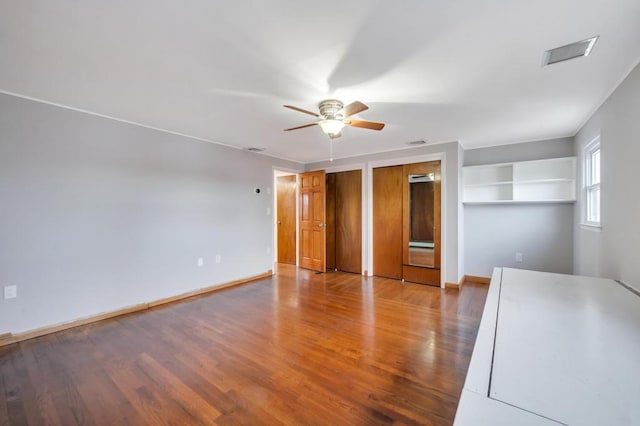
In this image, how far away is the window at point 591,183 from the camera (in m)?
3.18

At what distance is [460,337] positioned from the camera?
265 centimetres

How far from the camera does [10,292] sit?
2.58 metres

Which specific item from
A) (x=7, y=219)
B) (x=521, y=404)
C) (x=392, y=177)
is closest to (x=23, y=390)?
(x=7, y=219)

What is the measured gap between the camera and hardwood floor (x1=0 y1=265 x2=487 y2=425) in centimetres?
170

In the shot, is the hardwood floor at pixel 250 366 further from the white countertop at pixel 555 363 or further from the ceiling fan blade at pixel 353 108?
the ceiling fan blade at pixel 353 108

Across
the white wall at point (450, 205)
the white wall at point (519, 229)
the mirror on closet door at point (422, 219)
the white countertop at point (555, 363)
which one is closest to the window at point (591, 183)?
the white wall at point (519, 229)

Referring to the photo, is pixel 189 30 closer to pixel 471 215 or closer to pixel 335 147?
pixel 335 147

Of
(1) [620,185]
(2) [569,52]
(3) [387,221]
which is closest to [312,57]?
(2) [569,52]

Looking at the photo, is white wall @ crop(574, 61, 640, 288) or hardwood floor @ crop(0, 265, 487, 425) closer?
hardwood floor @ crop(0, 265, 487, 425)

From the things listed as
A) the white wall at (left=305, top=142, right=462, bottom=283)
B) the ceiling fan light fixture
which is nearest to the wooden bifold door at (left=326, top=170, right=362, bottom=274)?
the white wall at (left=305, top=142, right=462, bottom=283)

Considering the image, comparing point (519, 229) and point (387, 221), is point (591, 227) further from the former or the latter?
point (387, 221)

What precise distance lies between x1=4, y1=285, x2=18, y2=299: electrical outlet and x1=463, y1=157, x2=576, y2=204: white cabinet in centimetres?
579

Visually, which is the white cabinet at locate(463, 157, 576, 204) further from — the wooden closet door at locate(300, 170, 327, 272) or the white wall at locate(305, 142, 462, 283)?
the wooden closet door at locate(300, 170, 327, 272)

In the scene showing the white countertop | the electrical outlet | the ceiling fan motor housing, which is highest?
the ceiling fan motor housing
